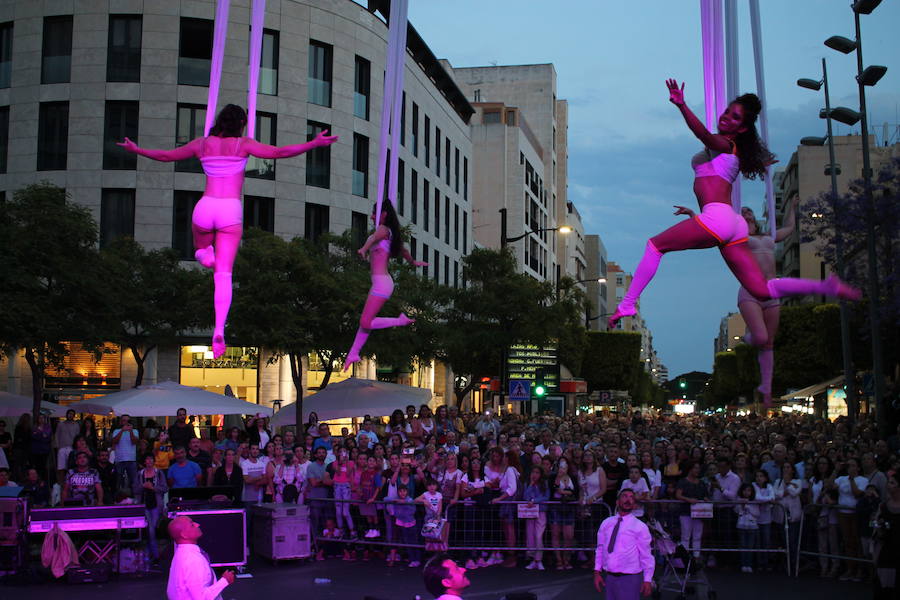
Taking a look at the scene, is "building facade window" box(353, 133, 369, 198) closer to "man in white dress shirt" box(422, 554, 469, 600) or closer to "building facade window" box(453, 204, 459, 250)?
"building facade window" box(453, 204, 459, 250)

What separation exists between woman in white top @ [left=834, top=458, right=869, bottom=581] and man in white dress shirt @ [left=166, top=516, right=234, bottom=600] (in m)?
10.0

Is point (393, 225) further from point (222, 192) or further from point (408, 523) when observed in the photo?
point (408, 523)

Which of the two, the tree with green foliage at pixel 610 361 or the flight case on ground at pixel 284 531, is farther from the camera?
the tree with green foliage at pixel 610 361

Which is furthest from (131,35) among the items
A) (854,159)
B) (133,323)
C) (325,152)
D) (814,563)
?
(854,159)

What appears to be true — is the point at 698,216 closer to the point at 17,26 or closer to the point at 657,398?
the point at 17,26

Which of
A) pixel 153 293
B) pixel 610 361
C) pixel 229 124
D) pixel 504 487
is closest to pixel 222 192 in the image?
pixel 229 124

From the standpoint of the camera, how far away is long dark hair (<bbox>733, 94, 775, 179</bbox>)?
7.84 metres

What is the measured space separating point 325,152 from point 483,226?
107 feet

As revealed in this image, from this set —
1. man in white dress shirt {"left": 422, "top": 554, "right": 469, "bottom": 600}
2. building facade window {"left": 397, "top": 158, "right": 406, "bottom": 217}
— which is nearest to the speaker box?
man in white dress shirt {"left": 422, "top": 554, "right": 469, "bottom": 600}

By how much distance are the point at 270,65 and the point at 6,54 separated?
9265 millimetres

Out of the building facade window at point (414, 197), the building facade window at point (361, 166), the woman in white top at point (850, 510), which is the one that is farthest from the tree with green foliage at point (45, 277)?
the building facade window at point (414, 197)

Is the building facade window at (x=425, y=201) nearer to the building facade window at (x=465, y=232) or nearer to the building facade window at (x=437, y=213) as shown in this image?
the building facade window at (x=437, y=213)

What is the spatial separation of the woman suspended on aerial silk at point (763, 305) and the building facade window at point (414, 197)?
3559 cm

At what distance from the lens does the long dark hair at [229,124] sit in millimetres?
8523
